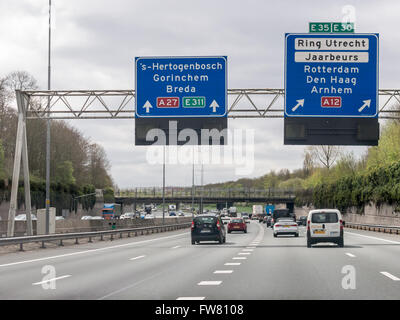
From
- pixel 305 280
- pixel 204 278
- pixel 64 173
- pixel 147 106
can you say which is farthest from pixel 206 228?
pixel 64 173

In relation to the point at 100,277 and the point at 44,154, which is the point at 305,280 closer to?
the point at 100,277

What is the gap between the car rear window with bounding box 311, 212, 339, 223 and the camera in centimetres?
2928

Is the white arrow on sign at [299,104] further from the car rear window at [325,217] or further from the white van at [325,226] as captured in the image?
the car rear window at [325,217]

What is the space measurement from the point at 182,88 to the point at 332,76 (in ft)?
22.6

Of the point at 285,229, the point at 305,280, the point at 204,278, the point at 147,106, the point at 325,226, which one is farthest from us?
the point at 285,229

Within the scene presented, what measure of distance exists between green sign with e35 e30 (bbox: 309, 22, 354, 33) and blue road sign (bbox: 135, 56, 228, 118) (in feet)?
14.3

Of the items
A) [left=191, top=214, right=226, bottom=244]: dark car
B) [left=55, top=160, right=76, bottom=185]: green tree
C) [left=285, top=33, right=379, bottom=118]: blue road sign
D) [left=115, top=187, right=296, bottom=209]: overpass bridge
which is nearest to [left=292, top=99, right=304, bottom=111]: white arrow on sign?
[left=285, top=33, right=379, bottom=118]: blue road sign

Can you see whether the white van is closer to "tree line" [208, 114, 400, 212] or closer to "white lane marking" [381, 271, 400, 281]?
"white lane marking" [381, 271, 400, 281]

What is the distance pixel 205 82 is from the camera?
31.8 metres

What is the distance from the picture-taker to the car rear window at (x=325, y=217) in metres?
29.3

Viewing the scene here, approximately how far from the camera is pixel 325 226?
29438 mm

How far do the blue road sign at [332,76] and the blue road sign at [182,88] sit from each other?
322cm
